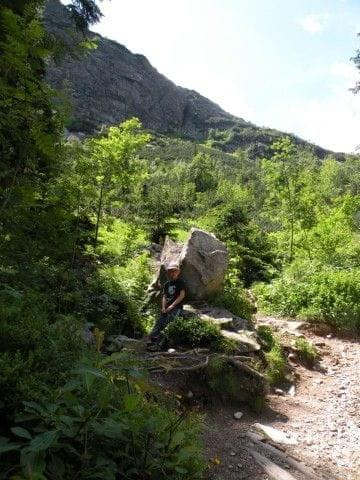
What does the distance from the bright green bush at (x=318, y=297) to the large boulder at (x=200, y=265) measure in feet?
7.85

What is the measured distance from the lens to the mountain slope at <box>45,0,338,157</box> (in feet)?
368

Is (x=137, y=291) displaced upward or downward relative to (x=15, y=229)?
downward

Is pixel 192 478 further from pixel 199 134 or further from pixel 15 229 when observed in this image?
pixel 199 134

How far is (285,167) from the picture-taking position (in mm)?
18578

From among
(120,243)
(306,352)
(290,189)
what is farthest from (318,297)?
(120,243)

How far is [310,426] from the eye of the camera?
6.45 metres

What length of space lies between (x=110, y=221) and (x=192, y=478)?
1140 centimetres

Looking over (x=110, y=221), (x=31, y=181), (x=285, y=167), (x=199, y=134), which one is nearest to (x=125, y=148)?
(x=110, y=221)

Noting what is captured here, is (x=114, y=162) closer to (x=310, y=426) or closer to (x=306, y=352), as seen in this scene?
(x=306, y=352)

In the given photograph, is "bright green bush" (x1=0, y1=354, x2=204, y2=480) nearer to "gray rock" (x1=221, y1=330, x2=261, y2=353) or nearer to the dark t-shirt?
"gray rock" (x1=221, y1=330, x2=261, y2=353)

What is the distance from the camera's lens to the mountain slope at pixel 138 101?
112125 millimetres

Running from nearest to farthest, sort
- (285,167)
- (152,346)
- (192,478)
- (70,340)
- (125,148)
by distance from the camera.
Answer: (192,478), (70,340), (152,346), (125,148), (285,167)

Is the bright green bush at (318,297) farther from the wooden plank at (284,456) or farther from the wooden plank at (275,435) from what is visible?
the wooden plank at (284,456)

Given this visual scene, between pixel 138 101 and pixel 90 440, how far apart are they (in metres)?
132
